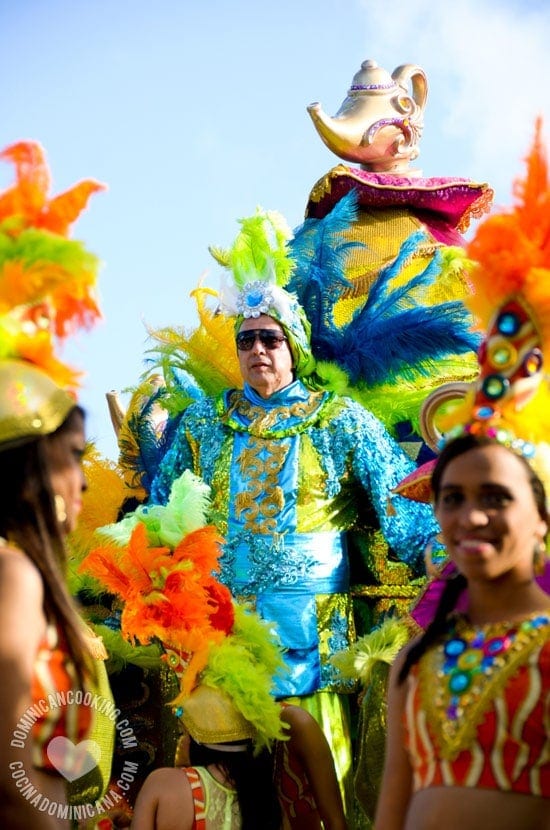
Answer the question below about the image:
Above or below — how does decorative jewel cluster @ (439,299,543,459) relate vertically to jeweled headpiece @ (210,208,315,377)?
below

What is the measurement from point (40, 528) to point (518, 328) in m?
1.04

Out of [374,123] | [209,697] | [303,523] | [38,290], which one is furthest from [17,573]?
[374,123]

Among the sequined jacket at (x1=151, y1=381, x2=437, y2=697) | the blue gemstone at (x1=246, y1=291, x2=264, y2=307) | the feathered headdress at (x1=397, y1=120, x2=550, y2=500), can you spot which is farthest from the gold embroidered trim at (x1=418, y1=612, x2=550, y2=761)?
the blue gemstone at (x1=246, y1=291, x2=264, y2=307)

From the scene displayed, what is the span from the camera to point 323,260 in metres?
6.21

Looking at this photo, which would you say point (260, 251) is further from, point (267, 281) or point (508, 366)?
point (508, 366)

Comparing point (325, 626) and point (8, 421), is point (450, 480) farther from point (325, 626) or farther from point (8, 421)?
point (325, 626)

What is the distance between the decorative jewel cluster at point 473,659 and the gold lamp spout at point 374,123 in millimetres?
5000

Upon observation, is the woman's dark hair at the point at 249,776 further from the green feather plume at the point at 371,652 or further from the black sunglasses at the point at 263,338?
the black sunglasses at the point at 263,338

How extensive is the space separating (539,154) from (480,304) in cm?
33

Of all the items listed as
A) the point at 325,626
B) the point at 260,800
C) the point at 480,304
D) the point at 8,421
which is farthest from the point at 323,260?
the point at 8,421

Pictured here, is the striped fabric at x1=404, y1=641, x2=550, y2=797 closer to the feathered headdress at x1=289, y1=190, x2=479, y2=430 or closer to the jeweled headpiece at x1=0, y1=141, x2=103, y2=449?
the jeweled headpiece at x1=0, y1=141, x2=103, y2=449

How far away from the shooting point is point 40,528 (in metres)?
2.56

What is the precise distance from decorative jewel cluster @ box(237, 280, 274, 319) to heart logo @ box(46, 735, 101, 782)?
118 inches

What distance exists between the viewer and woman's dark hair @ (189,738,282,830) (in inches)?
177
